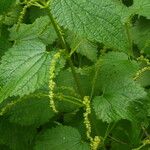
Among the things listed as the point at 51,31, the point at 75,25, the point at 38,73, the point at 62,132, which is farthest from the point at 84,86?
the point at 75,25

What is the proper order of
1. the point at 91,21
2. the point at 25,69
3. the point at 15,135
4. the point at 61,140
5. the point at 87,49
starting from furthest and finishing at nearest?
the point at 87,49 < the point at 15,135 < the point at 61,140 < the point at 25,69 < the point at 91,21

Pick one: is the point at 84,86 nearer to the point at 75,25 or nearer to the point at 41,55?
the point at 41,55

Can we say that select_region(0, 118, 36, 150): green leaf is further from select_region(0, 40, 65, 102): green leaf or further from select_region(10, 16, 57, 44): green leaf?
select_region(0, 40, 65, 102): green leaf

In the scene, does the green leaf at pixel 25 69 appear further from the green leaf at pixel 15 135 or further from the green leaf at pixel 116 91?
the green leaf at pixel 15 135

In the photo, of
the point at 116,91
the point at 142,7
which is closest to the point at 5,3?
the point at 116,91

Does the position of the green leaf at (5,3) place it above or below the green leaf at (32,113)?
above

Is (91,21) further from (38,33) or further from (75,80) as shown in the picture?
(38,33)

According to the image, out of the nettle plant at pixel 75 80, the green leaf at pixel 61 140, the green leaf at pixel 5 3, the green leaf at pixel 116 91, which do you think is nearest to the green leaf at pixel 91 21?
the nettle plant at pixel 75 80
